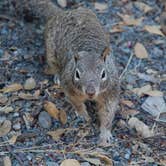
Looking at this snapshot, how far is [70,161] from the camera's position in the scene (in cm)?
429

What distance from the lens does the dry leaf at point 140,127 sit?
470 centimetres

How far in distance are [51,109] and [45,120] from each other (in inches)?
5.9

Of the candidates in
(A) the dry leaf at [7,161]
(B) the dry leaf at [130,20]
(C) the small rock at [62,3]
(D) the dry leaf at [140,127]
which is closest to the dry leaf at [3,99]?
(A) the dry leaf at [7,161]

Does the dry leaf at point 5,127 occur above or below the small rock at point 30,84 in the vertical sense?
below

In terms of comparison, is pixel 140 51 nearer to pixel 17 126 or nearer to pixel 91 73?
pixel 91 73

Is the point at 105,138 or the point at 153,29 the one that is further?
the point at 153,29

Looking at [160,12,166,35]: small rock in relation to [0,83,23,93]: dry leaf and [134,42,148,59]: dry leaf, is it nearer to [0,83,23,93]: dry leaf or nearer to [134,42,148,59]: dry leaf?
[134,42,148,59]: dry leaf

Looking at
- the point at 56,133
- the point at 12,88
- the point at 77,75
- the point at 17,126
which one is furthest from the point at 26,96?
the point at 77,75

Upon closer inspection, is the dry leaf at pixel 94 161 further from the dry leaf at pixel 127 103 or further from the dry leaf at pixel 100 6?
the dry leaf at pixel 100 6

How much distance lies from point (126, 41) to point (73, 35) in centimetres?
102

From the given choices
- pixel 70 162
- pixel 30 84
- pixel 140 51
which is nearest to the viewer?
pixel 70 162

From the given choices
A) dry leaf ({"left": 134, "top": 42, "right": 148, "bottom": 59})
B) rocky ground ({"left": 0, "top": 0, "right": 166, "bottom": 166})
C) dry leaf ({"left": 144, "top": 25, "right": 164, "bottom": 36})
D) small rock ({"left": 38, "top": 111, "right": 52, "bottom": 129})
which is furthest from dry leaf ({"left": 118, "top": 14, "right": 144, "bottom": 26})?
small rock ({"left": 38, "top": 111, "right": 52, "bottom": 129})

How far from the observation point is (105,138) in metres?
4.56

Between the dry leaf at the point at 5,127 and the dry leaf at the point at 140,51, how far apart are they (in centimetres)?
173
